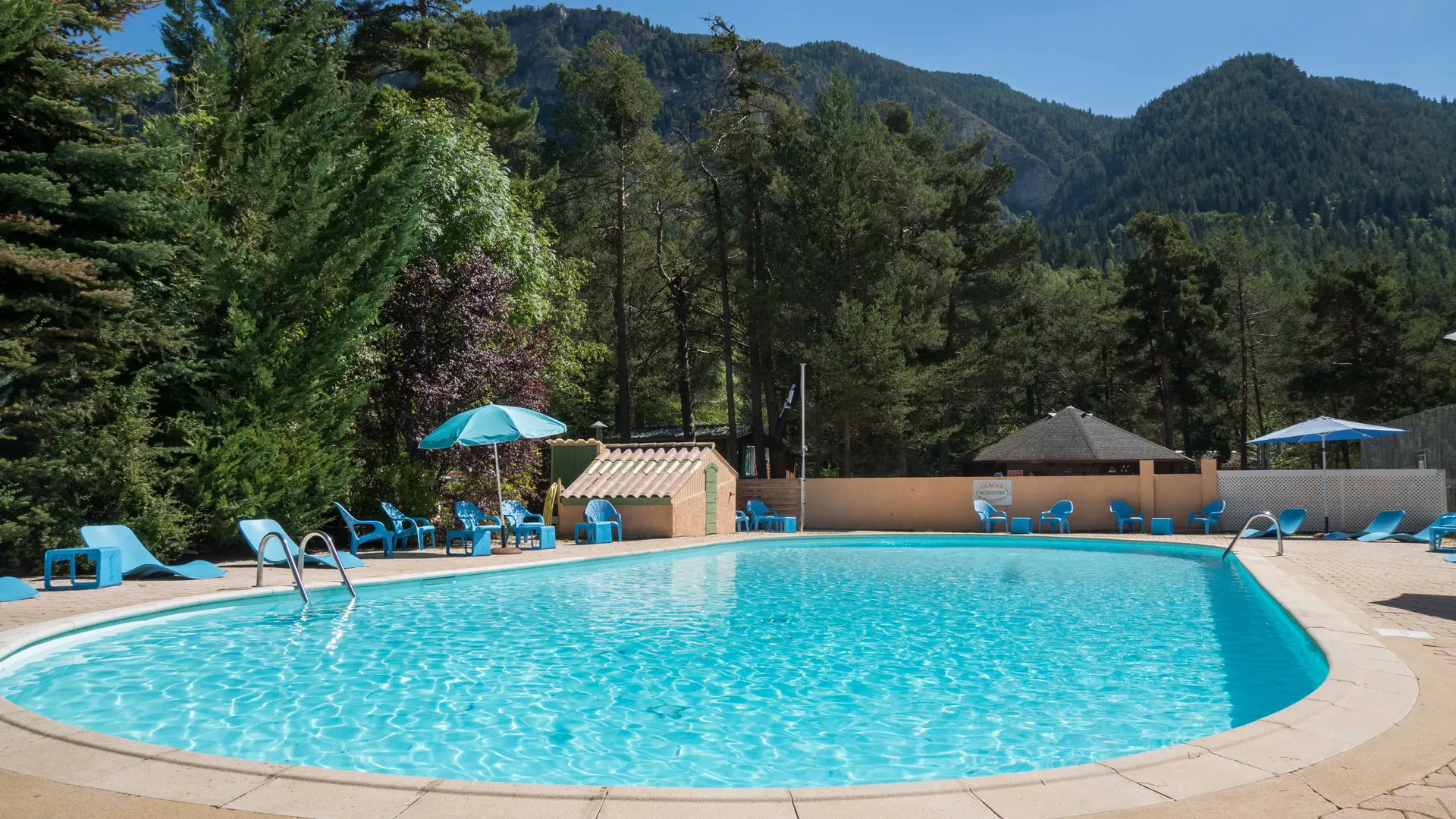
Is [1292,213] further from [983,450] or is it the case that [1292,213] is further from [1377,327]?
[983,450]

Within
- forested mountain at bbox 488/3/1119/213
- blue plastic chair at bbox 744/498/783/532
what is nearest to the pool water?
blue plastic chair at bbox 744/498/783/532

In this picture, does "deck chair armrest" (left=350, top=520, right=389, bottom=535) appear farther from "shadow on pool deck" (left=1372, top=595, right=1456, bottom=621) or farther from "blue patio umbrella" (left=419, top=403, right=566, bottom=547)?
"shadow on pool deck" (left=1372, top=595, right=1456, bottom=621)

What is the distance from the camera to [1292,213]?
10850 centimetres

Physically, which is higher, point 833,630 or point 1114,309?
point 1114,309

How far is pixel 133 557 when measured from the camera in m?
9.51

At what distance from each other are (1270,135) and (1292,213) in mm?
26521

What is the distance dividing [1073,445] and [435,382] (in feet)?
52.8

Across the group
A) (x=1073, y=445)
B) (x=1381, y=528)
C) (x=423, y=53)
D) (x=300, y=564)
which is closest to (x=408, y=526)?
(x=300, y=564)

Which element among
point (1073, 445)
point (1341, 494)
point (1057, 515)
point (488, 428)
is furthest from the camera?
point (1073, 445)

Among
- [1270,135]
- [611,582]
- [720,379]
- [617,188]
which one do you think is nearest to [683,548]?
[611,582]

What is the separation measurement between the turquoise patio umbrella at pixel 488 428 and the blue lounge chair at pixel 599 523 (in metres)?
2.82

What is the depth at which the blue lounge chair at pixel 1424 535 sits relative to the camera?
44.7 feet

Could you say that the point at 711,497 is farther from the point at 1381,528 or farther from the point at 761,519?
the point at 1381,528

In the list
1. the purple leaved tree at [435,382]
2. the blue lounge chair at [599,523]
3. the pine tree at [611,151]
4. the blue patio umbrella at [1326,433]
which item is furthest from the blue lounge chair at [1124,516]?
the pine tree at [611,151]
